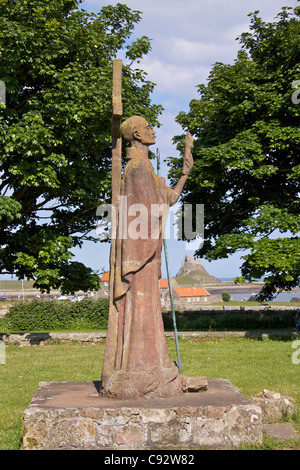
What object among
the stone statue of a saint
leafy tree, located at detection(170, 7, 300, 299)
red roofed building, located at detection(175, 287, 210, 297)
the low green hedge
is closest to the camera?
the stone statue of a saint

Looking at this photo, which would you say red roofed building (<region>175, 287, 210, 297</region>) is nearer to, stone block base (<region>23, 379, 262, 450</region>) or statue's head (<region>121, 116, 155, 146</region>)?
statue's head (<region>121, 116, 155, 146</region>)

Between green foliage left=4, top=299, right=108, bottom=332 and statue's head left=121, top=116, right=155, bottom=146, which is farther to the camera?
green foliage left=4, top=299, right=108, bottom=332

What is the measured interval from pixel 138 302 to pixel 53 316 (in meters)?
19.8

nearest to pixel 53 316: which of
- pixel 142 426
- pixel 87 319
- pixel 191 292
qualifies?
pixel 87 319

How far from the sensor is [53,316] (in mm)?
25391

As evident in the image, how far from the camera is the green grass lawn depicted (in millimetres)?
8695

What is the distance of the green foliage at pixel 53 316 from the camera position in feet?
82.3

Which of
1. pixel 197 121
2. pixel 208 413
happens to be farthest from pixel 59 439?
pixel 197 121

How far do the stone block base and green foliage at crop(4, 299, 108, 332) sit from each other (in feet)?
65.1

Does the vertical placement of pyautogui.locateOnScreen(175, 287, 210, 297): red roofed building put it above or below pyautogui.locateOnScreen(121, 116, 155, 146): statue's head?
below

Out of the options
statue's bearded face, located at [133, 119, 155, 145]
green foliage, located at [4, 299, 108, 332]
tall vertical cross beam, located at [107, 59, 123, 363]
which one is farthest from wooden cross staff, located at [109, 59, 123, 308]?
green foliage, located at [4, 299, 108, 332]

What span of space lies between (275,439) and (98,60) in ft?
49.4

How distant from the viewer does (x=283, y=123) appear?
1922cm

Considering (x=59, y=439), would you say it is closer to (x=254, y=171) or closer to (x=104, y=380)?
(x=104, y=380)
